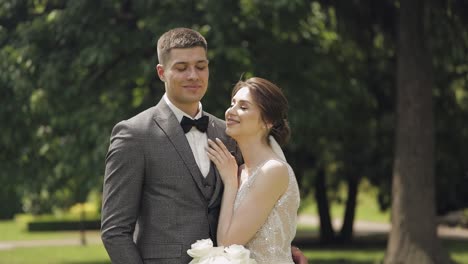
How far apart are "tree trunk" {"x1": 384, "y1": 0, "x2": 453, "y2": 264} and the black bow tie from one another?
33.7ft

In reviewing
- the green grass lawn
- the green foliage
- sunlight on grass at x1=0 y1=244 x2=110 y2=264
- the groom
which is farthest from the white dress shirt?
sunlight on grass at x1=0 y1=244 x2=110 y2=264

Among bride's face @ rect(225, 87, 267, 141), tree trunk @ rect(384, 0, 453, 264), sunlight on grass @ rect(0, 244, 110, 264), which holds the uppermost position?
bride's face @ rect(225, 87, 267, 141)

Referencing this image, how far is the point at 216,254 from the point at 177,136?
0.61 m

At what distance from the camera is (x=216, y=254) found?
161 inches

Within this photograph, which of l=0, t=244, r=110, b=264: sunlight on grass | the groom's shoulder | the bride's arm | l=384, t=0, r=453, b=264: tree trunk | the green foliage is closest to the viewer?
the groom's shoulder

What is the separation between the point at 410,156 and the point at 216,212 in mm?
10309

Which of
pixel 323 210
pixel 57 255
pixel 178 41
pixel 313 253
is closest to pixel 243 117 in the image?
pixel 178 41

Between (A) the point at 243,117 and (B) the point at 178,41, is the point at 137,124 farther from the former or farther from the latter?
(A) the point at 243,117

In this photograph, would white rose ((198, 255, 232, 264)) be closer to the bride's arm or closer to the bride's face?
the bride's arm

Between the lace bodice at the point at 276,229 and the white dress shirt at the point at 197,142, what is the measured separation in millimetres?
248

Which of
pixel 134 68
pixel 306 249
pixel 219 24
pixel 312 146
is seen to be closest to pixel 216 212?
pixel 219 24

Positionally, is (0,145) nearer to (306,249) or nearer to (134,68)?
(134,68)

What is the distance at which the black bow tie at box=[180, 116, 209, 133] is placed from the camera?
4.31 m

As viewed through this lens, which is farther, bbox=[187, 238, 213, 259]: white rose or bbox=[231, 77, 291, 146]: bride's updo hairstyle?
bbox=[231, 77, 291, 146]: bride's updo hairstyle
